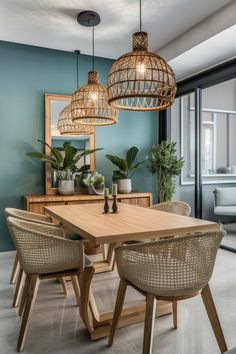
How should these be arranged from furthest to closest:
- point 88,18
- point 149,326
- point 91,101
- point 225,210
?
point 225,210
point 88,18
point 91,101
point 149,326

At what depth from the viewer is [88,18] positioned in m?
3.27

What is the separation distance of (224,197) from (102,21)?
10.3ft

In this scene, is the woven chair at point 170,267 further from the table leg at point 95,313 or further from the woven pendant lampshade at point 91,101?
the woven pendant lampshade at point 91,101

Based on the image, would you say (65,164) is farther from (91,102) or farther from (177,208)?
(177,208)

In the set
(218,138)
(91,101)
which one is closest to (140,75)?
(91,101)

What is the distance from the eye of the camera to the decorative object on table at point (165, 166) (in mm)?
4539

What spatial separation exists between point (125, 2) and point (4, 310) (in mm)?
3123

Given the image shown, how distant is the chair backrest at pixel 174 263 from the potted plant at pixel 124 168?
105 inches

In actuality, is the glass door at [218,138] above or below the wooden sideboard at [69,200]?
above

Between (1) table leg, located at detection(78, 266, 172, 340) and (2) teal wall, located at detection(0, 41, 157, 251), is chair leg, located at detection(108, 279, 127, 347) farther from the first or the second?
(2) teal wall, located at detection(0, 41, 157, 251)

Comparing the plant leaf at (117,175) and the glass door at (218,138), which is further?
the glass door at (218,138)

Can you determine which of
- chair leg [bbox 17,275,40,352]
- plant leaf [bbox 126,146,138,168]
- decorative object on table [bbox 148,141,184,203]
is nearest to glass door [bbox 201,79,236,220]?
decorative object on table [bbox 148,141,184,203]

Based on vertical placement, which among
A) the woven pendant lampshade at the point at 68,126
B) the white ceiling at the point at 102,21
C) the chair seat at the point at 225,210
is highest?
the white ceiling at the point at 102,21

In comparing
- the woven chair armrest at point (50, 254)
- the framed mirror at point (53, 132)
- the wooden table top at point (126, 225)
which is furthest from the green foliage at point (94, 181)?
the woven chair armrest at point (50, 254)
